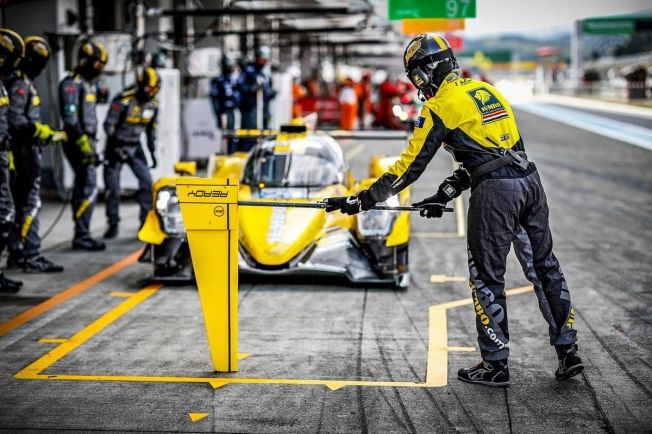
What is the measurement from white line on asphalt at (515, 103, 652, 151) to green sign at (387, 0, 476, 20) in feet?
36.9

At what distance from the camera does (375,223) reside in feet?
28.8

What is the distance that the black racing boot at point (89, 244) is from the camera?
10.9m

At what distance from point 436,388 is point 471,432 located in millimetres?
787

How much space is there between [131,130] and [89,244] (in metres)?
1.47

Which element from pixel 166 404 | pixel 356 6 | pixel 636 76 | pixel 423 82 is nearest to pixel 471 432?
pixel 166 404

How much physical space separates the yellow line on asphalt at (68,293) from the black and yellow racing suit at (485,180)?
10.6 feet

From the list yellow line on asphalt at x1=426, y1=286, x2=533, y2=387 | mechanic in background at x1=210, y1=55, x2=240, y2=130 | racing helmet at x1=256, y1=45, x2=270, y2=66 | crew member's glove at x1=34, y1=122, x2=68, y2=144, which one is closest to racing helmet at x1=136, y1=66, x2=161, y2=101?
crew member's glove at x1=34, y1=122, x2=68, y2=144

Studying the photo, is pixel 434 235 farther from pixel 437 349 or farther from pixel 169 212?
pixel 437 349

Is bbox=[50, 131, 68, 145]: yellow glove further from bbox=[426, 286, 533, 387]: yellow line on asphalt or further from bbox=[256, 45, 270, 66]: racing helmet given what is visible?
bbox=[256, 45, 270, 66]: racing helmet

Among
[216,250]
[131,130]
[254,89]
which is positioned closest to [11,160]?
[131,130]

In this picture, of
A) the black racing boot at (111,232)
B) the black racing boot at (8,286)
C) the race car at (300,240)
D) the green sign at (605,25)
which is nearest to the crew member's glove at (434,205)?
the race car at (300,240)

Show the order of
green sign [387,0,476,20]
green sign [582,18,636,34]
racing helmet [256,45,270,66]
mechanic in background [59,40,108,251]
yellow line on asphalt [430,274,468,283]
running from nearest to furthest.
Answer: yellow line on asphalt [430,274,468,283] < mechanic in background [59,40,108,251] < green sign [387,0,476,20] < racing helmet [256,45,270,66] < green sign [582,18,636,34]

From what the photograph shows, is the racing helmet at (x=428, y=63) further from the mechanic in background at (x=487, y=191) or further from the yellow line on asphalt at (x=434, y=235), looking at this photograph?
the yellow line on asphalt at (x=434, y=235)

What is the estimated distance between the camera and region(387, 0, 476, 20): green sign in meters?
14.5
